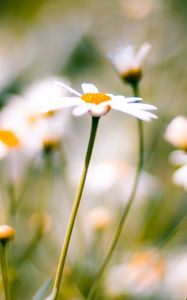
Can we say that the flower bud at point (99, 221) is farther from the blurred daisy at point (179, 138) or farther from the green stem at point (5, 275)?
the green stem at point (5, 275)

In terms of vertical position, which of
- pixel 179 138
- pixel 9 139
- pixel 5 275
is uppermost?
pixel 9 139

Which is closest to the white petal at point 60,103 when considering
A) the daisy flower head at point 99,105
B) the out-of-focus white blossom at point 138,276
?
the daisy flower head at point 99,105

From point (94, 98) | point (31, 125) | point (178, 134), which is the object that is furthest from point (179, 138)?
point (31, 125)

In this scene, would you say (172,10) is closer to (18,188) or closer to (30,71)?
(30,71)

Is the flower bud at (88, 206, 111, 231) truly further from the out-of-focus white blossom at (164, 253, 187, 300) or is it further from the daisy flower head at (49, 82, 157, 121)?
the daisy flower head at (49, 82, 157, 121)

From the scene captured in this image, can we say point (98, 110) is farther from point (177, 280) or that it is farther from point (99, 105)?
point (177, 280)

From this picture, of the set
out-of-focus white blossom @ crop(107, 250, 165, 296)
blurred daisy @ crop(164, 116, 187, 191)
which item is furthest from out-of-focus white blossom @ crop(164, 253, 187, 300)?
blurred daisy @ crop(164, 116, 187, 191)
